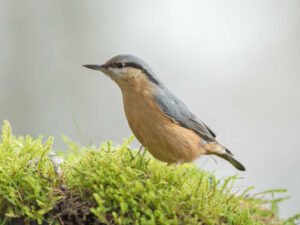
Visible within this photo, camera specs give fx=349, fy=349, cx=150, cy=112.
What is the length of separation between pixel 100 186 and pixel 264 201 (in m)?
2.22

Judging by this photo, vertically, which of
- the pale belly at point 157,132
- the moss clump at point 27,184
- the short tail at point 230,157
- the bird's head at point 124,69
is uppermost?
the bird's head at point 124,69

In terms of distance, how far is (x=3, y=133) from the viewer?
9.54ft

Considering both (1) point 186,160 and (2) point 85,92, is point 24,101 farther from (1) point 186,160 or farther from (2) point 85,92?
(1) point 186,160

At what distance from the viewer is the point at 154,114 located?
10.9ft

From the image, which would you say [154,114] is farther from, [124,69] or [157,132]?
[124,69]

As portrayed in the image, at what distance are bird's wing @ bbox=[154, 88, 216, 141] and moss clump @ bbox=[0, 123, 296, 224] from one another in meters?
0.88

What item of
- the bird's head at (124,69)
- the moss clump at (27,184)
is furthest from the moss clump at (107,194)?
the bird's head at (124,69)

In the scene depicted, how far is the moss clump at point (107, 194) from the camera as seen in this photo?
2.20 metres

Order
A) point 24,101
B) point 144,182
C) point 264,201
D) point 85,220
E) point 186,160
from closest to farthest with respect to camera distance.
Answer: point 85,220
point 144,182
point 186,160
point 264,201
point 24,101

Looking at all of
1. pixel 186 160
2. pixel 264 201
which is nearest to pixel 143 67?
pixel 186 160

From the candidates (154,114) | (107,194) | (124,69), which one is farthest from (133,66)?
(107,194)

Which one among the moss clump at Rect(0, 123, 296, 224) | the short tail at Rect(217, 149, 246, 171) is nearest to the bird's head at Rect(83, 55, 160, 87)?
the moss clump at Rect(0, 123, 296, 224)

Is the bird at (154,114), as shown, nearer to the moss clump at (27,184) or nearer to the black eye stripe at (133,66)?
the black eye stripe at (133,66)

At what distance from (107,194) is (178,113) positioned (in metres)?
1.53
